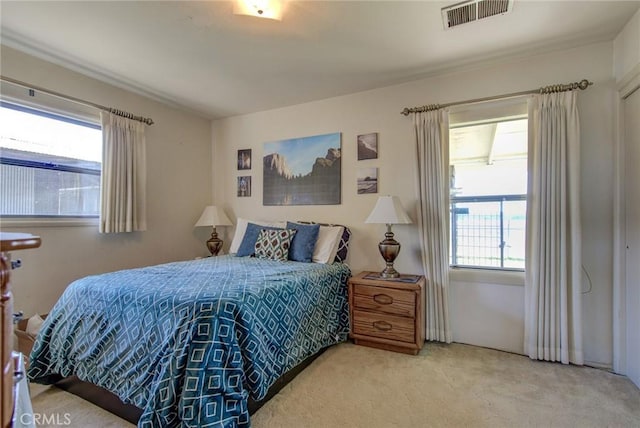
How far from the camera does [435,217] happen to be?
2.71 metres

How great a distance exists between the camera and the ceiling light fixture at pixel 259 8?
6.03 ft

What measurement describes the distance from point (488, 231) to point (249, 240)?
7.44 ft

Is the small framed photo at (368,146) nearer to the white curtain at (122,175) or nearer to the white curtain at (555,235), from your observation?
the white curtain at (555,235)

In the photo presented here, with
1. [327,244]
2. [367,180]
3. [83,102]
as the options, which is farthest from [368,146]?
[83,102]

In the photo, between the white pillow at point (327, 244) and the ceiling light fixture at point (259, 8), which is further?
the white pillow at point (327, 244)

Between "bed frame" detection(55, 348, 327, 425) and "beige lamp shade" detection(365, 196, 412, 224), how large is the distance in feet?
4.43

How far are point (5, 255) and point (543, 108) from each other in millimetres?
3047

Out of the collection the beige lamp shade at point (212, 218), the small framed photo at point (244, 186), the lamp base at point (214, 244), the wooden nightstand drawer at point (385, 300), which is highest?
the small framed photo at point (244, 186)

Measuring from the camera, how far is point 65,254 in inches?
102

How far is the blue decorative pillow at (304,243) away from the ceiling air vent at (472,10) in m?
1.95

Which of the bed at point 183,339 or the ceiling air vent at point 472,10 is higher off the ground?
the ceiling air vent at point 472,10

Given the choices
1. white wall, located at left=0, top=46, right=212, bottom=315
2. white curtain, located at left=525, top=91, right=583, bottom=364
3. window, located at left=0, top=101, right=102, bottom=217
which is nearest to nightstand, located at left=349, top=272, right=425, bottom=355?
white curtain, located at left=525, top=91, right=583, bottom=364

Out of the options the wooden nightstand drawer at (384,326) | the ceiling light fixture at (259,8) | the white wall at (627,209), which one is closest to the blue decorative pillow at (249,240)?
the wooden nightstand drawer at (384,326)

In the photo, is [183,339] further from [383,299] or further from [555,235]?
[555,235]
